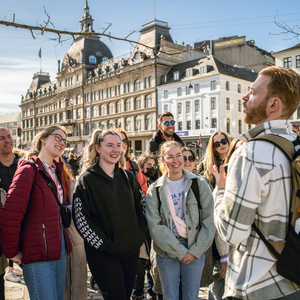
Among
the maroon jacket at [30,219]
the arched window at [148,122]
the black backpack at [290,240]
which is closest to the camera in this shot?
the black backpack at [290,240]

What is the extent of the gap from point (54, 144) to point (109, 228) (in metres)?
1.12

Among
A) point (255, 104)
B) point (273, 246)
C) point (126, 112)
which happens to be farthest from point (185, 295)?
point (126, 112)

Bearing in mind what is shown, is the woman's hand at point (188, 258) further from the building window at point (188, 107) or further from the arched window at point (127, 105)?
the arched window at point (127, 105)

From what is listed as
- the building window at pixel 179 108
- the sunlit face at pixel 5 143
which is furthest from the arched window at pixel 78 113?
the sunlit face at pixel 5 143

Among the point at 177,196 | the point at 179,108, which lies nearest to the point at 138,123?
the point at 179,108

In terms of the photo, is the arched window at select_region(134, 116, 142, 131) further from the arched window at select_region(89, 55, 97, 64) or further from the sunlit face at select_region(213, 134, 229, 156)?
the sunlit face at select_region(213, 134, 229, 156)

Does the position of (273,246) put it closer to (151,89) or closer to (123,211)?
(123,211)

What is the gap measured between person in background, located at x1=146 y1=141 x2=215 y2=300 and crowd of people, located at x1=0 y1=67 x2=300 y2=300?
0.01 meters

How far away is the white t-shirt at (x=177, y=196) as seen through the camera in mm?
3566

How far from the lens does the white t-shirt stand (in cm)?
357

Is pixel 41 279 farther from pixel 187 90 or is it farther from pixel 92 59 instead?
pixel 92 59

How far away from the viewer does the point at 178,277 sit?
347 cm

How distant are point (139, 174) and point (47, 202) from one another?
2316 mm

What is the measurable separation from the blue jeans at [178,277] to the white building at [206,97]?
37.6m
